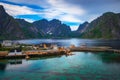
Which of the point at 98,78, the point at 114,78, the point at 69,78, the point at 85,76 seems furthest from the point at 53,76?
the point at 114,78

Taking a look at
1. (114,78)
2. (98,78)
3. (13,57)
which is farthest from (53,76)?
(13,57)

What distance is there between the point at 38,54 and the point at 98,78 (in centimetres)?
5468

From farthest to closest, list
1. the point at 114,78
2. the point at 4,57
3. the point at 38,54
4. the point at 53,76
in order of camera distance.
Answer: the point at 38,54
the point at 4,57
the point at 53,76
the point at 114,78

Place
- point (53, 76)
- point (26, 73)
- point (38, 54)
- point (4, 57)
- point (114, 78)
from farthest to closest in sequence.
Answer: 1. point (38, 54)
2. point (4, 57)
3. point (26, 73)
4. point (53, 76)
5. point (114, 78)

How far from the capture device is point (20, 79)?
185 ft

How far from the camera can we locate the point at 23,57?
3957 inches

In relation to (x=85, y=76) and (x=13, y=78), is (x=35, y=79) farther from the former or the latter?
(x=85, y=76)

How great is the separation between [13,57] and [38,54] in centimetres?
1382

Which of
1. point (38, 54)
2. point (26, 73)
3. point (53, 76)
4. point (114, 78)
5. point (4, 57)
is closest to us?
point (114, 78)

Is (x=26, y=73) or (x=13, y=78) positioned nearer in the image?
(x=13, y=78)

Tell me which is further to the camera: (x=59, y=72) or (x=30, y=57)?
(x=30, y=57)

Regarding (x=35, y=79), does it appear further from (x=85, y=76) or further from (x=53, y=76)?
(x=85, y=76)

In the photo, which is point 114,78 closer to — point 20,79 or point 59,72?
point 59,72

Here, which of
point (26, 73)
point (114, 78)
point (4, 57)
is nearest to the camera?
point (114, 78)
